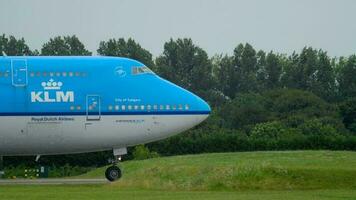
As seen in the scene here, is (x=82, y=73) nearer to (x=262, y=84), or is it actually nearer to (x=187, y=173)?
(x=187, y=173)

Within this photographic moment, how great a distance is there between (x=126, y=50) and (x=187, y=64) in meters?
13.2

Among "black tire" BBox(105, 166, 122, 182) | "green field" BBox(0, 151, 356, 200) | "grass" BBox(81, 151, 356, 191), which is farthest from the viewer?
"black tire" BBox(105, 166, 122, 182)

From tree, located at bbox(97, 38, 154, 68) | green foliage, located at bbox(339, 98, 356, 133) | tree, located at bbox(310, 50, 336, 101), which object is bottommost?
green foliage, located at bbox(339, 98, 356, 133)

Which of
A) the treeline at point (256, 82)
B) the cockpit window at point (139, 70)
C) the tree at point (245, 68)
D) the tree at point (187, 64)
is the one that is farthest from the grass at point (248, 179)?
the tree at point (245, 68)

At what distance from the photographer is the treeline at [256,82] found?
100 meters

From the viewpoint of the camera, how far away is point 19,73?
1282 inches

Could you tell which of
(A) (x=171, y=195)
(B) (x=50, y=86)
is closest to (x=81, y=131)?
(B) (x=50, y=86)

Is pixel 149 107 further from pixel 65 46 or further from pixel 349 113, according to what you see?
pixel 65 46

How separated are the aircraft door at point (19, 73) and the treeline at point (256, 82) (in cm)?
4952

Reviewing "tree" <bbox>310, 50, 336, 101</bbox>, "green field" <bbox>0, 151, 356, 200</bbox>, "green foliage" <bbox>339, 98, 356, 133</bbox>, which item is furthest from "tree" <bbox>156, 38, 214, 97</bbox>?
"green field" <bbox>0, 151, 356, 200</bbox>

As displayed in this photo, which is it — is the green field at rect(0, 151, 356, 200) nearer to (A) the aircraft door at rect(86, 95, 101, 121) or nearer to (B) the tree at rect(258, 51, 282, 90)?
(A) the aircraft door at rect(86, 95, 101, 121)

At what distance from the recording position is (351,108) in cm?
10138

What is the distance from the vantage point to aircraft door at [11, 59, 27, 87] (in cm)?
3247

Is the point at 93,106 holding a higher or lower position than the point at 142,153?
higher
